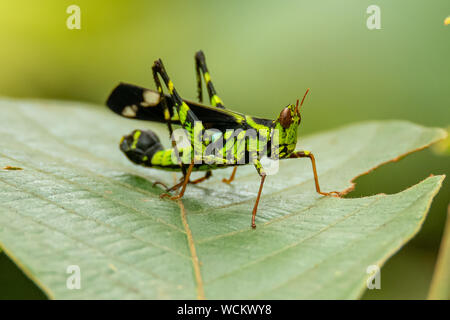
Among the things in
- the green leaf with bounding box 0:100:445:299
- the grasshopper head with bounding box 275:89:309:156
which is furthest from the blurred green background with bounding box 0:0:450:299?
the green leaf with bounding box 0:100:445:299

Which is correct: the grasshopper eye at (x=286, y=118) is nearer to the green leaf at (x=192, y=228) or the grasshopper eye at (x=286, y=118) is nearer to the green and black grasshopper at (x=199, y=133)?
the green and black grasshopper at (x=199, y=133)

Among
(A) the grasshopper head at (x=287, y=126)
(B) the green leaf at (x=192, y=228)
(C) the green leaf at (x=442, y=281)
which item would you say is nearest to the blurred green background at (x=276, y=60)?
(A) the grasshopper head at (x=287, y=126)

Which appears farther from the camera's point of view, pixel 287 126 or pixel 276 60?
pixel 276 60

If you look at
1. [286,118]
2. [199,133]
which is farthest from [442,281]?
[199,133]

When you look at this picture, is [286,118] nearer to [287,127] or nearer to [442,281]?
[287,127]

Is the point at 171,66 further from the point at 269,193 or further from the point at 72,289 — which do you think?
the point at 72,289

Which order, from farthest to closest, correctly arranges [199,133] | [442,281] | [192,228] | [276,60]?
[276,60], [199,133], [192,228], [442,281]
